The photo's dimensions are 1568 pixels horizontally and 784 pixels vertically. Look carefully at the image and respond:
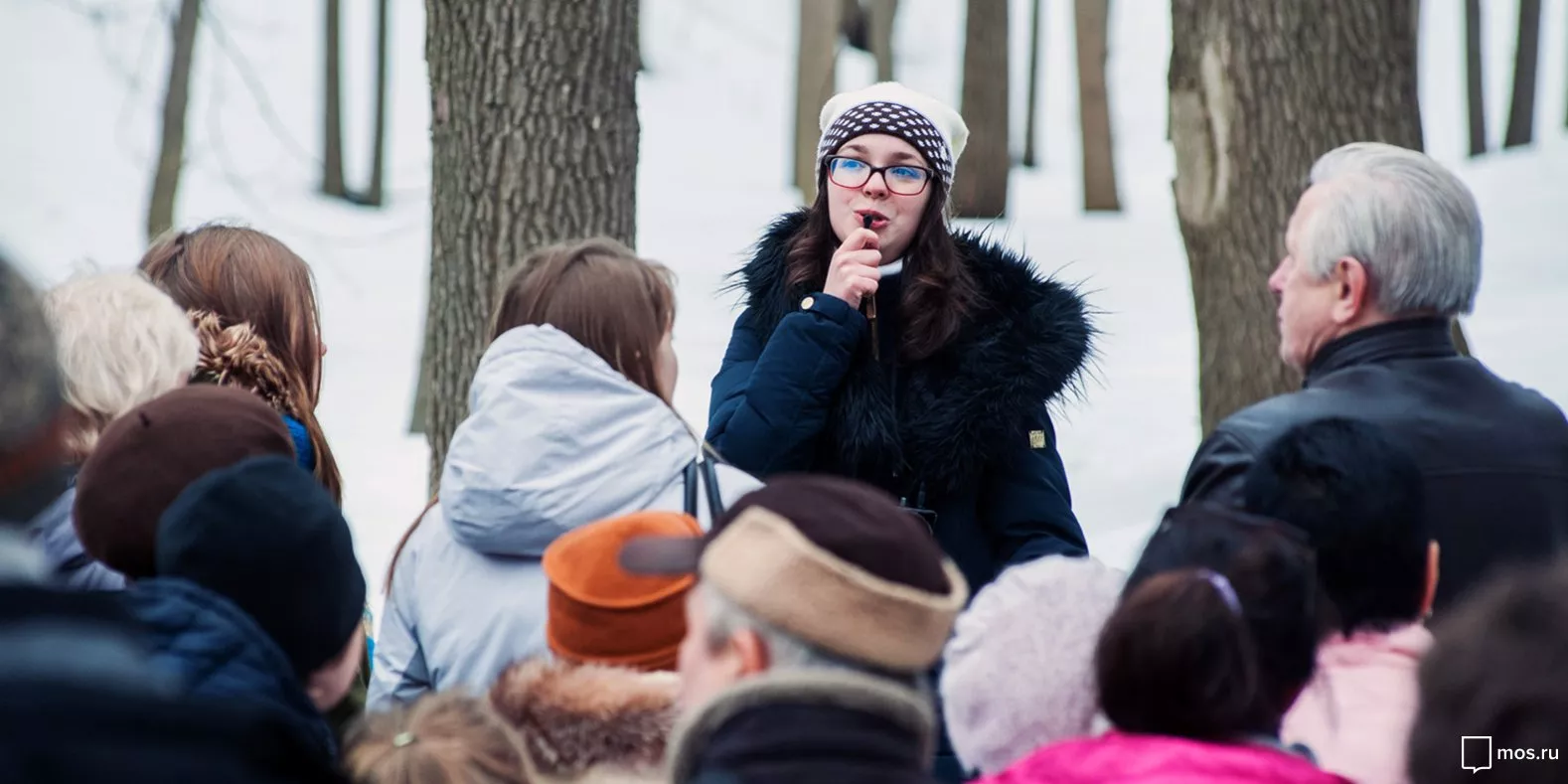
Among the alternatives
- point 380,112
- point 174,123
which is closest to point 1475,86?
point 380,112

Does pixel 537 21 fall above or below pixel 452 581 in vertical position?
above

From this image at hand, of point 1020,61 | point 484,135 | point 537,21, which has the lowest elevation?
point 484,135

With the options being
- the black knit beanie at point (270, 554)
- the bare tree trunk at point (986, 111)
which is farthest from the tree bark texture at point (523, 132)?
the bare tree trunk at point (986, 111)

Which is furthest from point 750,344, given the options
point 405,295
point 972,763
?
point 405,295

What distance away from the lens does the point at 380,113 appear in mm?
18703

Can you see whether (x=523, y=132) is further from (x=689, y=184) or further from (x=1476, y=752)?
(x=689, y=184)

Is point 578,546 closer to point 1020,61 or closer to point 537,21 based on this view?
point 537,21

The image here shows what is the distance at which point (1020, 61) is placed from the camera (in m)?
33.5

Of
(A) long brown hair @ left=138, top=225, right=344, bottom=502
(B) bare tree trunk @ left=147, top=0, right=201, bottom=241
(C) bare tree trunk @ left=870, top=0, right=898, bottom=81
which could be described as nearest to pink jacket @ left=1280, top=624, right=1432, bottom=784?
(A) long brown hair @ left=138, top=225, right=344, bottom=502

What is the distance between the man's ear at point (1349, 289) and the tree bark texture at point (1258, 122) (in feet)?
11.3

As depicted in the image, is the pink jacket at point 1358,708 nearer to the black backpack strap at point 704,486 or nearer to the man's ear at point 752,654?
the man's ear at point 752,654

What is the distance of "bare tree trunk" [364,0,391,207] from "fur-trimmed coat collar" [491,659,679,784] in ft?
52.5

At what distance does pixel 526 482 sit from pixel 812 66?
51.4 ft

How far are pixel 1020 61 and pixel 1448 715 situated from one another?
1294 inches
